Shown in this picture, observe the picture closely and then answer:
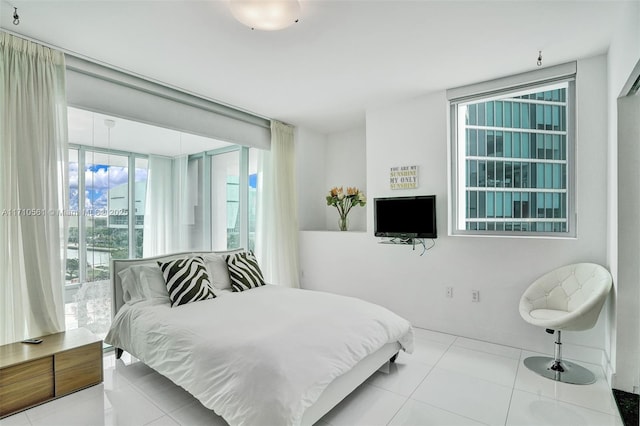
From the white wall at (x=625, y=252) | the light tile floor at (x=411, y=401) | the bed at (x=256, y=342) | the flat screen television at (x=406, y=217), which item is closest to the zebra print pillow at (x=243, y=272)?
the bed at (x=256, y=342)

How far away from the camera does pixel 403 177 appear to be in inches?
155

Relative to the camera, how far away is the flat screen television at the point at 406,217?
363 cm

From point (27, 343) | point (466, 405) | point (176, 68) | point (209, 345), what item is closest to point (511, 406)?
point (466, 405)

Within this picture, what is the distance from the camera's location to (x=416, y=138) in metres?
3.85

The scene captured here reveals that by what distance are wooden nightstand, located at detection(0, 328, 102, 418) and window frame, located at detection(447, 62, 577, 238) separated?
3437mm

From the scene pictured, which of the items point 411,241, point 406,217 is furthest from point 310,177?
point 411,241

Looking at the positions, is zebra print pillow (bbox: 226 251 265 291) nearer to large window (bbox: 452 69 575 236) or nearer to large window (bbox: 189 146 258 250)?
large window (bbox: 189 146 258 250)

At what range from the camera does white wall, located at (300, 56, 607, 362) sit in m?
2.87

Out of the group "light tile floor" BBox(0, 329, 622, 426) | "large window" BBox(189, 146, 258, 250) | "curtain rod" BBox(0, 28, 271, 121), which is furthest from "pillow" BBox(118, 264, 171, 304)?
"curtain rod" BBox(0, 28, 271, 121)

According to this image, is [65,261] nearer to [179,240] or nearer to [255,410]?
[179,240]

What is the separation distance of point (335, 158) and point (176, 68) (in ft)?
9.13

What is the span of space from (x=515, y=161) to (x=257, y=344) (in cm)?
317

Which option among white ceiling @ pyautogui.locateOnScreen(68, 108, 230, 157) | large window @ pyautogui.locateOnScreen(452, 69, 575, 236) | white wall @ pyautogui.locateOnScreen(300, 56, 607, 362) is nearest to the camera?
white wall @ pyautogui.locateOnScreen(300, 56, 607, 362)

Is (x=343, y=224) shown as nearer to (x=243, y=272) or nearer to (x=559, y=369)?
(x=243, y=272)
